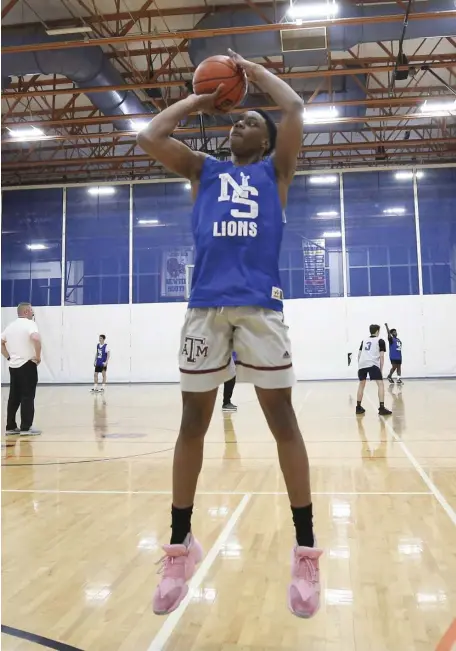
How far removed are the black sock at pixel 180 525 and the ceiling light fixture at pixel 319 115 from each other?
1335cm

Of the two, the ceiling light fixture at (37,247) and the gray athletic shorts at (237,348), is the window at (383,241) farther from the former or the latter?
the gray athletic shorts at (237,348)

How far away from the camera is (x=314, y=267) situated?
20.2m

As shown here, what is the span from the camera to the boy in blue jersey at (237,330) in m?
2.25

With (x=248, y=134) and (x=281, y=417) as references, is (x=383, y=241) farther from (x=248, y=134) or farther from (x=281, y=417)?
(x=281, y=417)

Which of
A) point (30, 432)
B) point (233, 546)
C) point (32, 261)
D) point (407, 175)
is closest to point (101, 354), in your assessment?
point (32, 261)

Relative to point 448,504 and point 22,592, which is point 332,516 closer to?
point 448,504

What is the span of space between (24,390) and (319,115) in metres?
10.6

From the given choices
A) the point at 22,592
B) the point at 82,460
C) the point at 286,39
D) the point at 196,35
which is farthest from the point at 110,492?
the point at 286,39

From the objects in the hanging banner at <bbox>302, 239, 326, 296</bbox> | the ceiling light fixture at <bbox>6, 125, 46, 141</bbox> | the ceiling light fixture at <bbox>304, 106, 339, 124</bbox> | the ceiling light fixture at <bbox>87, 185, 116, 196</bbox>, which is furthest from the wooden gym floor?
the ceiling light fixture at <bbox>87, 185, 116, 196</bbox>

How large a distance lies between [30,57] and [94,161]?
23.8 feet

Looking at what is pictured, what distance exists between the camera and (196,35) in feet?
36.0

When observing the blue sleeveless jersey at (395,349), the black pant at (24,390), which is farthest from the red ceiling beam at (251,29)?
the blue sleeveless jersey at (395,349)

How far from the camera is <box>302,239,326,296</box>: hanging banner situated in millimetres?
20141

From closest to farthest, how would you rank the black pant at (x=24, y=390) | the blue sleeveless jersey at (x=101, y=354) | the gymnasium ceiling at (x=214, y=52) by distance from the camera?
the black pant at (x=24, y=390) < the gymnasium ceiling at (x=214, y=52) < the blue sleeveless jersey at (x=101, y=354)
